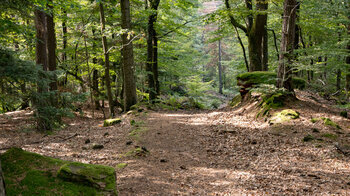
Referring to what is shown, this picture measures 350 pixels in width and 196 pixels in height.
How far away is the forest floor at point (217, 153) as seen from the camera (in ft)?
14.8

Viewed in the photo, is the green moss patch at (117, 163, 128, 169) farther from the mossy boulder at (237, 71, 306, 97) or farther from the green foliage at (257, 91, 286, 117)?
the mossy boulder at (237, 71, 306, 97)

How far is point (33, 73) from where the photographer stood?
3.99m

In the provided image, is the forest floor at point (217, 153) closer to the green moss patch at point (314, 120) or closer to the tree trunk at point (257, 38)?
the green moss patch at point (314, 120)

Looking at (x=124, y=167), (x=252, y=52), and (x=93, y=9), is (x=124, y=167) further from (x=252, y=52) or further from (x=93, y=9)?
(x=252, y=52)

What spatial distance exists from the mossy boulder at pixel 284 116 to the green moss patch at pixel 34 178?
7.01m

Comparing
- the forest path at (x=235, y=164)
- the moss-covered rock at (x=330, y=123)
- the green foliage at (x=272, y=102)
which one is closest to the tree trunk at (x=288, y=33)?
the green foliage at (x=272, y=102)

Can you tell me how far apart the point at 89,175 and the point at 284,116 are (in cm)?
733

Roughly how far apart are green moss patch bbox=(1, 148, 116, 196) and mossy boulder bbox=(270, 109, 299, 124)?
7014mm

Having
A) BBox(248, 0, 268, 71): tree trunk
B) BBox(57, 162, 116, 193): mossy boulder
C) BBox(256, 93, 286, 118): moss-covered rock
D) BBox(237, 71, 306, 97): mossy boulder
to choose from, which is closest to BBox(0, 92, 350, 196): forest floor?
BBox(256, 93, 286, 118): moss-covered rock

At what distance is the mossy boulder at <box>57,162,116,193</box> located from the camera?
3.17 metres

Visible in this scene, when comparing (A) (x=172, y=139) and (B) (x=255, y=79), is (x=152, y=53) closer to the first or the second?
(B) (x=255, y=79)

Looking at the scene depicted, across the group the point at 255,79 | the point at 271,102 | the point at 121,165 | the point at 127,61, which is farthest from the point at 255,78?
the point at 121,165

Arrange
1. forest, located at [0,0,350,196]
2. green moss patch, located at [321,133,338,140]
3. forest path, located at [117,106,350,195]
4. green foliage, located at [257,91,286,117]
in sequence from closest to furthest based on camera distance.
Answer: forest, located at [0,0,350,196] < forest path, located at [117,106,350,195] < green moss patch, located at [321,133,338,140] < green foliage, located at [257,91,286,117]

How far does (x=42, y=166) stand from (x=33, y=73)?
5.79ft
